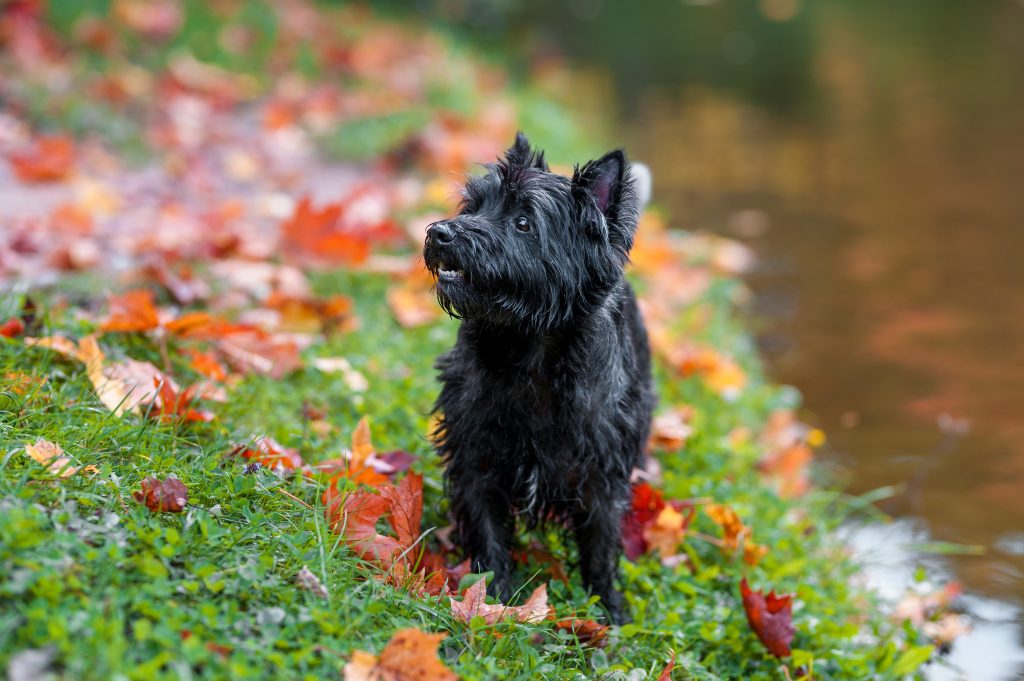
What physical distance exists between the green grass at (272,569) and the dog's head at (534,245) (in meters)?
0.88

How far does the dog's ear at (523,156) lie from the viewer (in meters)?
3.47

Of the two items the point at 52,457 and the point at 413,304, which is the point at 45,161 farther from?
the point at 52,457

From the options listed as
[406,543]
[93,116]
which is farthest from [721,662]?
[93,116]

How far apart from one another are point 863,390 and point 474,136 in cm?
465

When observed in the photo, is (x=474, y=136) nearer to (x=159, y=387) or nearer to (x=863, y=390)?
(x=863, y=390)

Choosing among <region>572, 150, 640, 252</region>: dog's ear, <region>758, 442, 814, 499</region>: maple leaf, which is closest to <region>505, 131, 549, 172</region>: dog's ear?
<region>572, 150, 640, 252</region>: dog's ear

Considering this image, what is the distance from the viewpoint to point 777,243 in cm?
914

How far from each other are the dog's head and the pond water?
2307 millimetres

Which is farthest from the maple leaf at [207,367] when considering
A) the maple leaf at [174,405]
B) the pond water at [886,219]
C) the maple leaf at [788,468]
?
the pond water at [886,219]

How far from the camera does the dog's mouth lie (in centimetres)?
320

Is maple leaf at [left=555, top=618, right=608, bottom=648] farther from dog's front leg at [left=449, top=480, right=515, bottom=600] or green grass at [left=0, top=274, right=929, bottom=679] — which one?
dog's front leg at [left=449, top=480, right=515, bottom=600]

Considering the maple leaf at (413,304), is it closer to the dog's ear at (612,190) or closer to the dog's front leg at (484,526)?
the dog's front leg at (484,526)

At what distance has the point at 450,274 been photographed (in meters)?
3.22

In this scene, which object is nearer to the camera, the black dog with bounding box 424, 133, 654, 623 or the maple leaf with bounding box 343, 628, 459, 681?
the maple leaf with bounding box 343, 628, 459, 681
